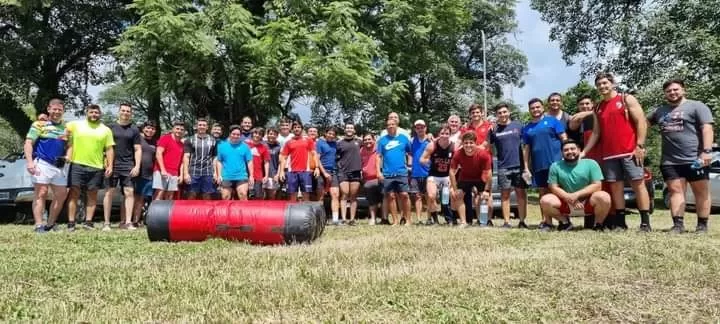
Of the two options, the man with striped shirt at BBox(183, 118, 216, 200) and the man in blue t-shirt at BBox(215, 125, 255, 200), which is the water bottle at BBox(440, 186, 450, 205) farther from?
the man with striped shirt at BBox(183, 118, 216, 200)

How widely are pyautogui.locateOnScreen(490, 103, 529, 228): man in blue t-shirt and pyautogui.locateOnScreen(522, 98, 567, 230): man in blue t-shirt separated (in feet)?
0.75

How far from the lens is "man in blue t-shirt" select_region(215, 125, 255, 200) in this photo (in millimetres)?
9164

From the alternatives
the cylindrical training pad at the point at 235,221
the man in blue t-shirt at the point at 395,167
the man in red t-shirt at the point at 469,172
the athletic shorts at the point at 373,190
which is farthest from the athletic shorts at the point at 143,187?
the man in red t-shirt at the point at 469,172

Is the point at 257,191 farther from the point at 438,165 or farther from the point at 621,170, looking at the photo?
the point at 621,170

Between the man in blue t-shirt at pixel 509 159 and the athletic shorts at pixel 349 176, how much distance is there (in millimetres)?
2337

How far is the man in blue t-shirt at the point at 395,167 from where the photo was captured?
9180 millimetres

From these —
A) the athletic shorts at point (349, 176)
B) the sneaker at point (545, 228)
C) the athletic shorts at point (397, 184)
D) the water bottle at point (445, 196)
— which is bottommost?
the sneaker at point (545, 228)

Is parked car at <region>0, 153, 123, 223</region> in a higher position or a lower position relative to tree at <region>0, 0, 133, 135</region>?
lower

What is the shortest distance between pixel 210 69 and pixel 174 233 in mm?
9478

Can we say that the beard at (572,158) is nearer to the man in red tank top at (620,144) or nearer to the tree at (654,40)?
the man in red tank top at (620,144)

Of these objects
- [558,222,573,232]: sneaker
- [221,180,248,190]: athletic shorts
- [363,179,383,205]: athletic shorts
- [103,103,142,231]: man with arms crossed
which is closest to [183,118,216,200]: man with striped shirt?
[221,180,248,190]: athletic shorts

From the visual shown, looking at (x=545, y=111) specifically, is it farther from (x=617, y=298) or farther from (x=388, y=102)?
(x=388, y=102)

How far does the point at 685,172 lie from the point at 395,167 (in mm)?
3998

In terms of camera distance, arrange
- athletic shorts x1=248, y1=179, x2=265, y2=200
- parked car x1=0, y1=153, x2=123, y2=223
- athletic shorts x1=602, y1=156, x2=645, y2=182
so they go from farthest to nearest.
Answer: parked car x1=0, y1=153, x2=123, y2=223 → athletic shorts x1=248, y1=179, x2=265, y2=200 → athletic shorts x1=602, y1=156, x2=645, y2=182
